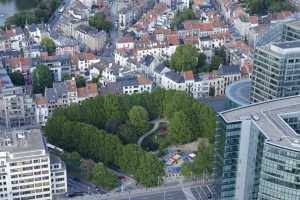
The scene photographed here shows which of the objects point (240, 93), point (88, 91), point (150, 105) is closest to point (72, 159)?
point (150, 105)

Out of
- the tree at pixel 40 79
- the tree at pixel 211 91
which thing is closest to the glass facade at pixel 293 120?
the tree at pixel 211 91

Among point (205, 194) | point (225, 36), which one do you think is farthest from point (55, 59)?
point (205, 194)

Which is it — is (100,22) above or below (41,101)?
above

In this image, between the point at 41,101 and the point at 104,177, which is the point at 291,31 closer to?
the point at 104,177

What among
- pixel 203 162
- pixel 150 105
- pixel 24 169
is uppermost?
pixel 150 105

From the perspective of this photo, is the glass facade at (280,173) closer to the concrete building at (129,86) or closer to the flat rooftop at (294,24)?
the flat rooftop at (294,24)

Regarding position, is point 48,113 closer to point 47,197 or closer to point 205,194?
point 47,197
